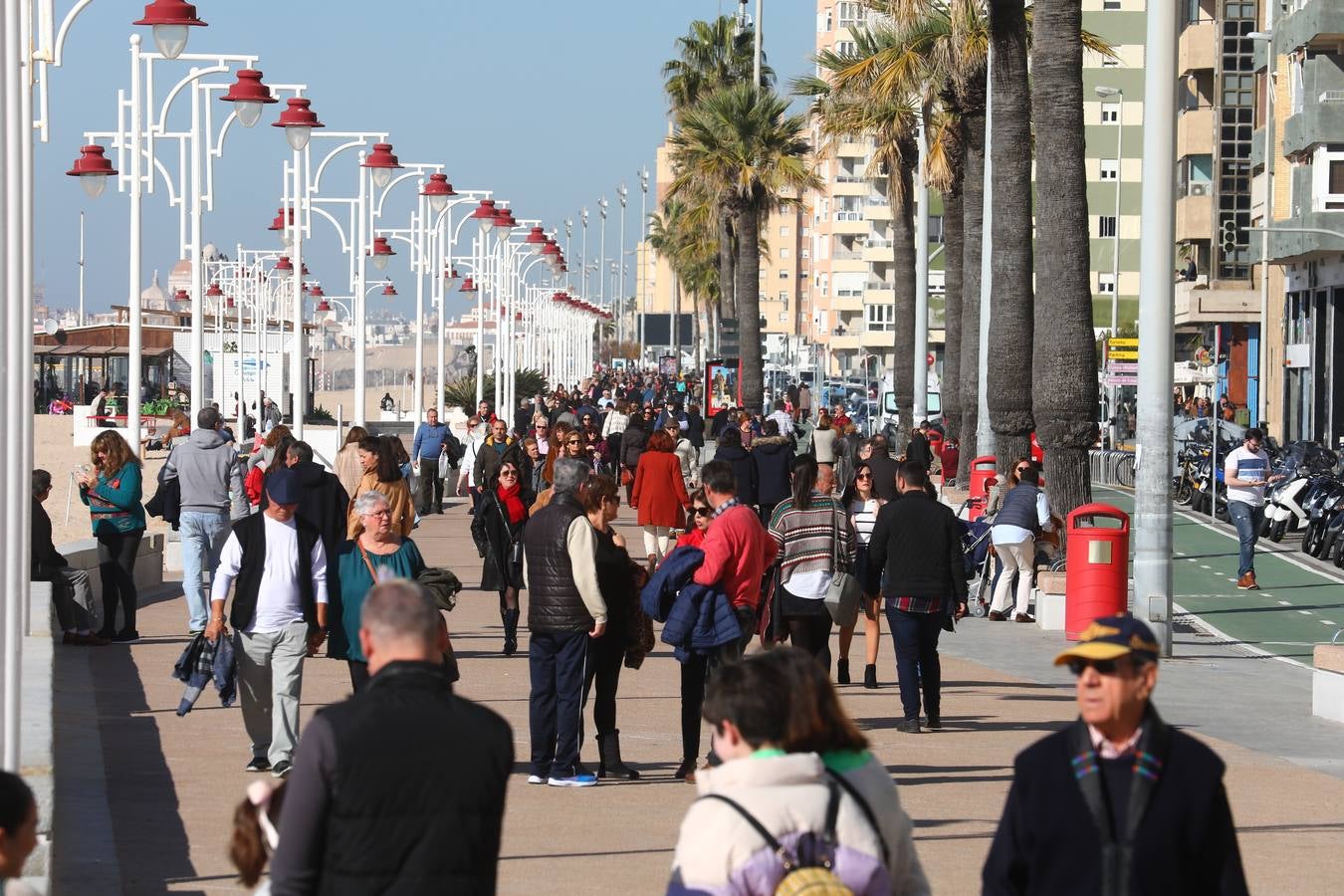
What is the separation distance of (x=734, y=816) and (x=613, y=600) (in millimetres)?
6931

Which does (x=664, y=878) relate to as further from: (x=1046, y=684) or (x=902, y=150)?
(x=902, y=150)

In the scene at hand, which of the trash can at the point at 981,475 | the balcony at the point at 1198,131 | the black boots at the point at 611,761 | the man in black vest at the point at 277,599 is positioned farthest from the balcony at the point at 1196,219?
the man in black vest at the point at 277,599

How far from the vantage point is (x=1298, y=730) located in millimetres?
14086

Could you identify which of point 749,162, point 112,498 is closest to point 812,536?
point 112,498

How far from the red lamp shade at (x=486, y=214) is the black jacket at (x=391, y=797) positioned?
132ft

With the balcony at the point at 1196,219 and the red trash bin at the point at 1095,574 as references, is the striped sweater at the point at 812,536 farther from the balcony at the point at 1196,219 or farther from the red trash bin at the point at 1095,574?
Answer: the balcony at the point at 1196,219

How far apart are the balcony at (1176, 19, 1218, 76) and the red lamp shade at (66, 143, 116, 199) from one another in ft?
154

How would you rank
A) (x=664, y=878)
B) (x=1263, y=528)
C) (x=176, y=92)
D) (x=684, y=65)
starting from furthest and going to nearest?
(x=684, y=65), (x=1263, y=528), (x=176, y=92), (x=664, y=878)

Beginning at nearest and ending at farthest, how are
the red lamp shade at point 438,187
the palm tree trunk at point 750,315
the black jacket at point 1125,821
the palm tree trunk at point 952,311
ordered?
the black jacket at point 1125,821 < the red lamp shade at point 438,187 < the palm tree trunk at point 952,311 < the palm tree trunk at point 750,315

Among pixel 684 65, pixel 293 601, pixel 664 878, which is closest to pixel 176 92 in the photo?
pixel 293 601

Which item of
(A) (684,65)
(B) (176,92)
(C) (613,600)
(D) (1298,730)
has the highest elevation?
(A) (684,65)

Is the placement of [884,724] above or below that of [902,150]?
below

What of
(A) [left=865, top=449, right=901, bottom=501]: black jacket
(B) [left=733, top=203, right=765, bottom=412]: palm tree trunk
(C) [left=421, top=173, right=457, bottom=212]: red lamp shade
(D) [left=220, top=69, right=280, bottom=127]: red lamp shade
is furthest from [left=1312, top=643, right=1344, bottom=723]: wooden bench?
(B) [left=733, top=203, right=765, bottom=412]: palm tree trunk

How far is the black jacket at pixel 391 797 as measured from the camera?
488 cm
